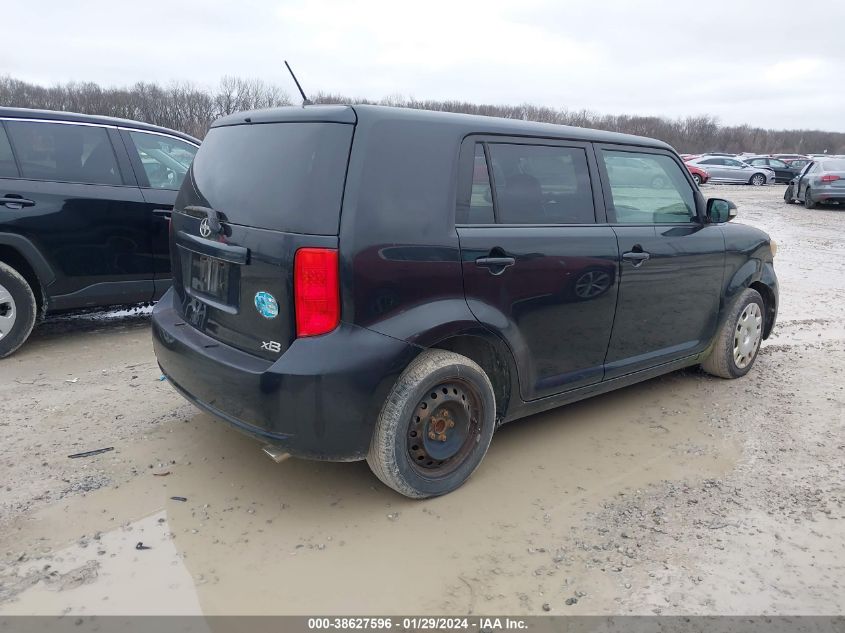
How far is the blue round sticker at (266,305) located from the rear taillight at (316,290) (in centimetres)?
12

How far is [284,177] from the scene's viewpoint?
292 centimetres

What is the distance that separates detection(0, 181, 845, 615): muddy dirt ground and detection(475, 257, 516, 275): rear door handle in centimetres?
111

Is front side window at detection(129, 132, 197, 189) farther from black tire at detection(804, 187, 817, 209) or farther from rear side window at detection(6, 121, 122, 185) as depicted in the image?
black tire at detection(804, 187, 817, 209)

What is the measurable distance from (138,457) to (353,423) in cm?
146

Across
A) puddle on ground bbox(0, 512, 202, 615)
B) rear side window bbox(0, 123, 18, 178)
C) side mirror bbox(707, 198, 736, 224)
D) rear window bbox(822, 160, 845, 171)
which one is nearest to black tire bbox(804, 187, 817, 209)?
rear window bbox(822, 160, 845, 171)

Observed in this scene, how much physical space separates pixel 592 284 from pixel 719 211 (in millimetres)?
1513

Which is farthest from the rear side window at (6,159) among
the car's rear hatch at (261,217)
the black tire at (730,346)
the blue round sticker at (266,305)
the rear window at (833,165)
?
the rear window at (833,165)

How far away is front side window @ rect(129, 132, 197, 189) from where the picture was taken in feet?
18.9

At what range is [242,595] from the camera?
101 inches

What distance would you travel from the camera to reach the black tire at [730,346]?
4.83 meters

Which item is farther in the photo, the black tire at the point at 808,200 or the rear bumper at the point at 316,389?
the black tire at the point at 808,200

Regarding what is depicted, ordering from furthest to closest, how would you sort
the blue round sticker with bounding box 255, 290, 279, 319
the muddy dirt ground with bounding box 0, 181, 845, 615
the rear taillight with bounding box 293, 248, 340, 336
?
the blue round sticker with bounding box 255, 290, 279, 319
the rear taillight with bounding box 293, 248, 340, 336
the muddy dirt ground with bounding box 0, 181, 845, 615

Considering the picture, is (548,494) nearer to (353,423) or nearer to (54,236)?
(353,423)

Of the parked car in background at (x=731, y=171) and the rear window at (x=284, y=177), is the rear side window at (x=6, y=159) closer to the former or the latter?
the rear window at (x=284, y=177)
